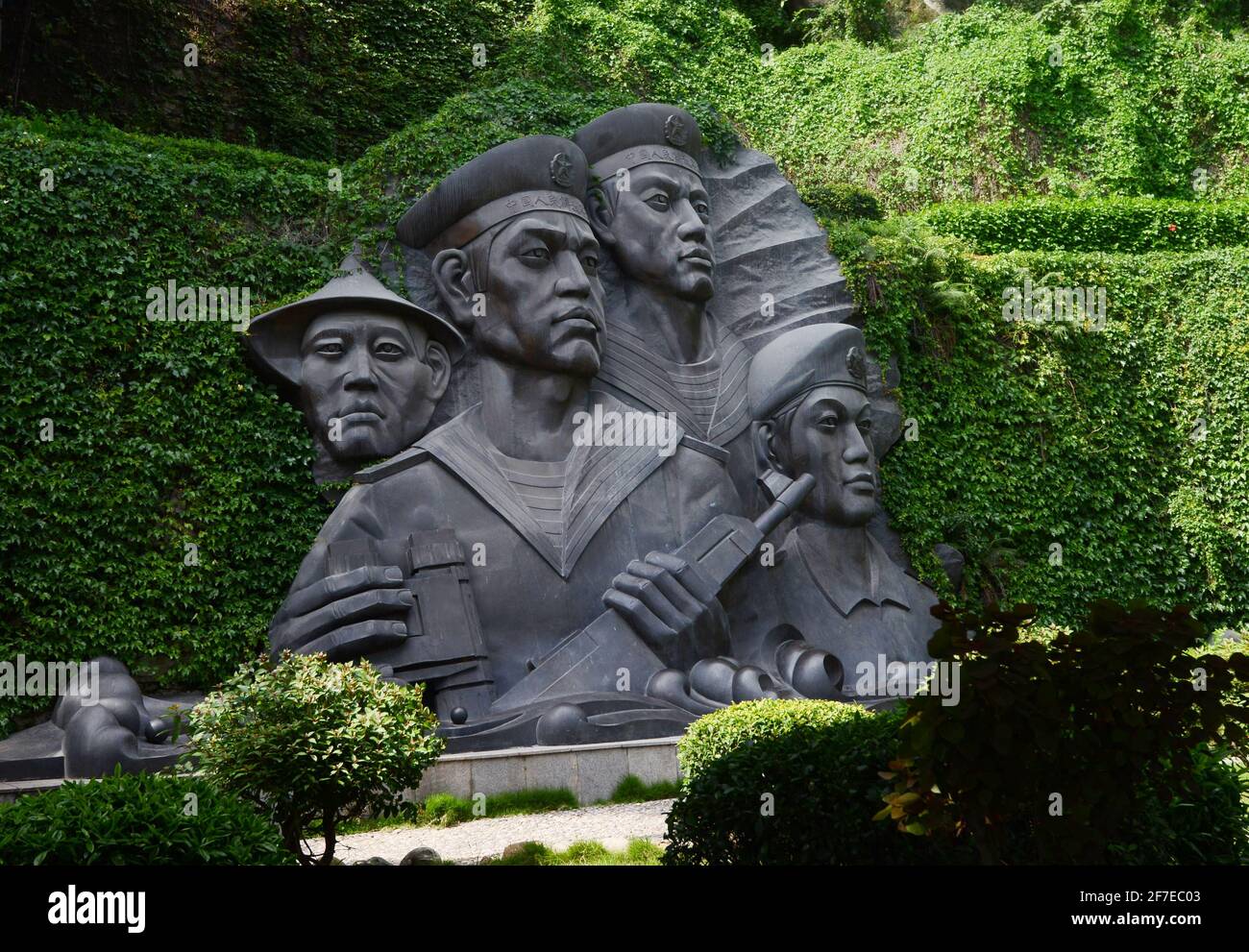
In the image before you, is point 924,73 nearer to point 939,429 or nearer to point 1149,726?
point 939,429

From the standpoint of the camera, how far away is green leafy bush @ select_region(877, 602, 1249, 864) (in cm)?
539

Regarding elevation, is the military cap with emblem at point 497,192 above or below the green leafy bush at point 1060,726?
above

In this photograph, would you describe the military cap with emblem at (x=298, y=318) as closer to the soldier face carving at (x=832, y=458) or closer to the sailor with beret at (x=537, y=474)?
the sailor with beret at (x=537, y=474)

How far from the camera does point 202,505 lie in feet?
39.4

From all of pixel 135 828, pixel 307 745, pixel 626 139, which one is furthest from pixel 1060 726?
pixel 626 139

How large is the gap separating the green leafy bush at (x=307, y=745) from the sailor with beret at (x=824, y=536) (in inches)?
216

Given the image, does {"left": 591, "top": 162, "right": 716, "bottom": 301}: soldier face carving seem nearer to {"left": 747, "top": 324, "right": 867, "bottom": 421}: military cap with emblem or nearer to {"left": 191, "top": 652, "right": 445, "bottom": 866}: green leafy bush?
{"left": 747, "top": 324, "right": 867, "bottom": 421}: military cap with emblem

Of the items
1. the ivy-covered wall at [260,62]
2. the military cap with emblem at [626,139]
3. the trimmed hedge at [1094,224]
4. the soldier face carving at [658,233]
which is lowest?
the soldier face carving at [658,233]

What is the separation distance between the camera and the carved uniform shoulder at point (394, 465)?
38.8ft

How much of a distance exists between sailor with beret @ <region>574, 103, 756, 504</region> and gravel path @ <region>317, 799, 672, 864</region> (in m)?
4.81

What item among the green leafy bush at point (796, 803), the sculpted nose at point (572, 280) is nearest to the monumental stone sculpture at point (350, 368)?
the sculpted nose at point (572, 280)

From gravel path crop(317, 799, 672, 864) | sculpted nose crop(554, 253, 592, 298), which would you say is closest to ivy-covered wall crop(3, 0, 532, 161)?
sculpted nose crop(554, 253, 592, 298)

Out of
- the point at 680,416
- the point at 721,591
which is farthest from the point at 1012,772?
the point at 680,416
